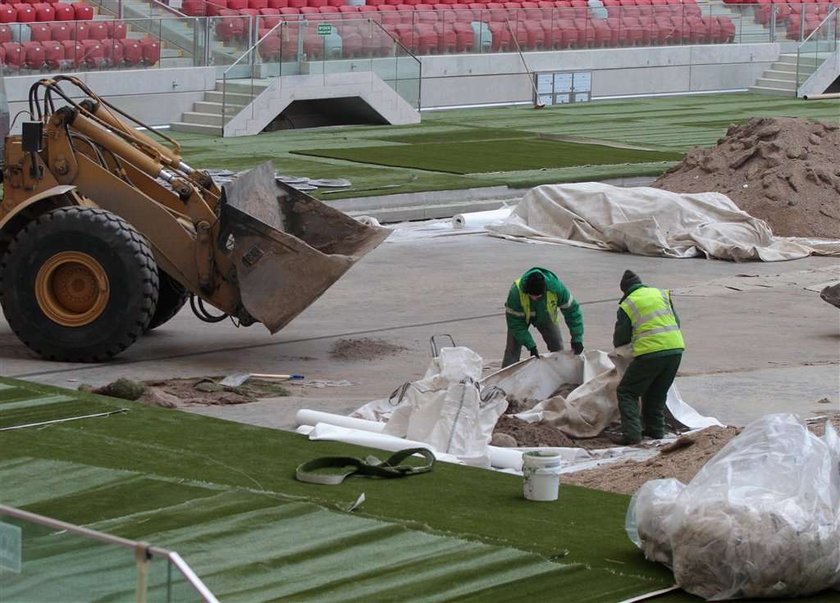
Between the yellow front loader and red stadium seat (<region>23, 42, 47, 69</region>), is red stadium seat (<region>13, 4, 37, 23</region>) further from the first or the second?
the yellow front loader

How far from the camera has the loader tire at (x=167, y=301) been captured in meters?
16.1

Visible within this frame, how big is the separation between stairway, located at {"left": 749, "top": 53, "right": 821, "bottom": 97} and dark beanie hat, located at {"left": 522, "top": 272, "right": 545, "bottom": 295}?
1305 inches

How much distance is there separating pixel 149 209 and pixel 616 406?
483cm

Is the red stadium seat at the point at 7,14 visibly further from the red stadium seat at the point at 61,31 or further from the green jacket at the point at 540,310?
the green jacket at the point at 540,310

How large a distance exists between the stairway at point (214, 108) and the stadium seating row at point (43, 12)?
2.93 metres

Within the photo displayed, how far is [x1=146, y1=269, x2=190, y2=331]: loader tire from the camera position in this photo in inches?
633

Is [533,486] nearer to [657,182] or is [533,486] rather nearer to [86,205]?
[86,205]

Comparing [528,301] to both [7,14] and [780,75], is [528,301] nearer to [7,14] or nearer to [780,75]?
[7,14]

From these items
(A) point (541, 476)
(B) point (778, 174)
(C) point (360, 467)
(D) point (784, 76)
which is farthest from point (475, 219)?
(D) point (784, 76)

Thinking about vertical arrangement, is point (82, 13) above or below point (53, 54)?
above

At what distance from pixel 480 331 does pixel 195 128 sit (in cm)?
1759

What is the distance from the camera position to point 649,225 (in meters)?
22.1

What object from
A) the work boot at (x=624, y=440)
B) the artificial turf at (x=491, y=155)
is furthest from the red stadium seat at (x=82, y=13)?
the work boot at (x=624, y=440)

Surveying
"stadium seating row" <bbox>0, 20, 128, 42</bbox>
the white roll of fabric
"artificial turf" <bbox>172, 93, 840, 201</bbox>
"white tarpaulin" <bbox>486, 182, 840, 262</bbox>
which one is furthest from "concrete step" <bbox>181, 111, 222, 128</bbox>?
"white tarpaulin" <bbox>486, 182, 840, 262</bbox>
